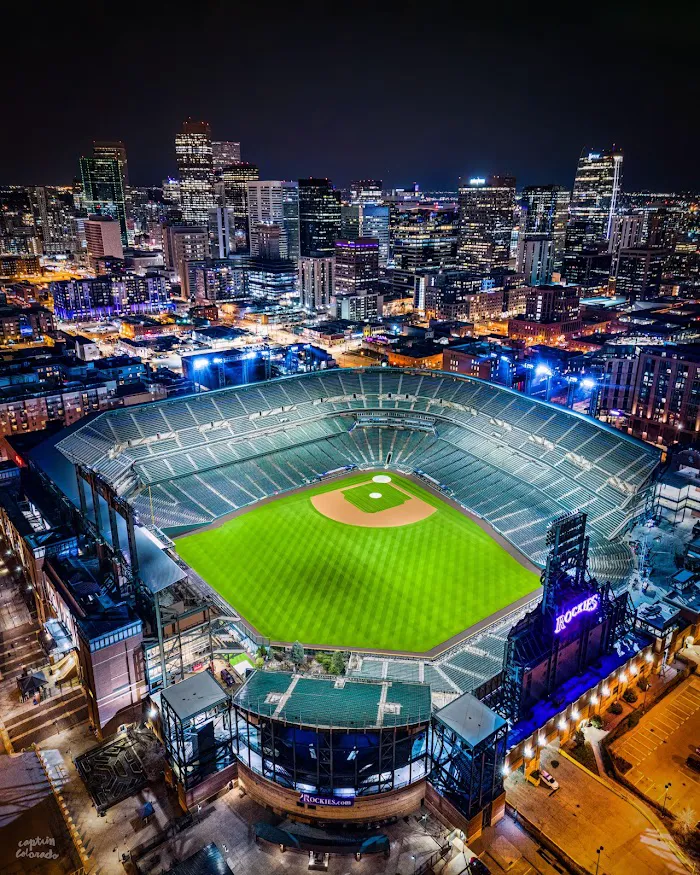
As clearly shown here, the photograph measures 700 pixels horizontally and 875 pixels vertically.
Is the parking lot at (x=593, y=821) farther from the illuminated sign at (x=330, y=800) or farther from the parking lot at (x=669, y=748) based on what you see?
the illuminated sign at (x=330, y=800)

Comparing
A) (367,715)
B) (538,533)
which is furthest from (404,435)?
(367,715)

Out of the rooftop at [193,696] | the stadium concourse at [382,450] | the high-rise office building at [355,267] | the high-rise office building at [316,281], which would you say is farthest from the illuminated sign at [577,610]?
the high-rise office building at [355,267]

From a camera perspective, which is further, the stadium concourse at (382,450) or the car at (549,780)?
the stadium concourse at (382,450)

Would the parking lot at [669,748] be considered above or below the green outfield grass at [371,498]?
below

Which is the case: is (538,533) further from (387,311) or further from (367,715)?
(387,311)

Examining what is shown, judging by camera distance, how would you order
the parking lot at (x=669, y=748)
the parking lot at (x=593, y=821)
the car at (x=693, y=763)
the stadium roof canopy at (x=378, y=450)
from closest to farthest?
the parking lot at (x=593, y=821)
the parking lot at (x=669, y=748)
the car at (x=693, y=763)
the stadium roof canopy at (x=378, y=450)
